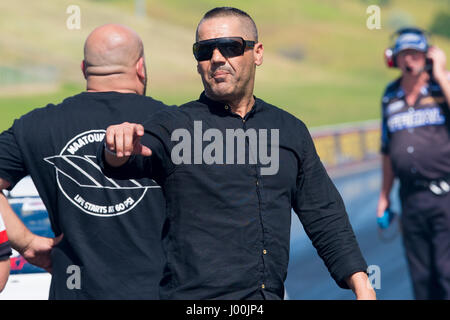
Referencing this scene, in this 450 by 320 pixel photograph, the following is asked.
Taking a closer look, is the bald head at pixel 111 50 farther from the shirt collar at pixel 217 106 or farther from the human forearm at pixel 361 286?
the human forearm at pixel 361 286

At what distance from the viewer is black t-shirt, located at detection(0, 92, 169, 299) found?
4.01m

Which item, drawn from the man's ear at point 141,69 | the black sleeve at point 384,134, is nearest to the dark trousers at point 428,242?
the black sleeve at point 384,134

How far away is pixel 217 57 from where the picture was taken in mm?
3373

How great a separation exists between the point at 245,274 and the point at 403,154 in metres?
4.54

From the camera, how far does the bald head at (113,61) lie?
4.32m

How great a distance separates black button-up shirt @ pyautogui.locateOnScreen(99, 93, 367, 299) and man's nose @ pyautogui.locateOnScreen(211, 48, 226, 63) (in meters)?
0.17

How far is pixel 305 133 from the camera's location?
3.56 metres

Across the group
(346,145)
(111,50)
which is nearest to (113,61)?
(111,50)

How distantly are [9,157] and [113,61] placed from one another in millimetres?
709

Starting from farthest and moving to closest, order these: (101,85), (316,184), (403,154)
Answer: (403,154), (101,85), (316,184)

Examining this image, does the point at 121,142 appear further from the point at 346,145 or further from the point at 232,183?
the point at 346,145
